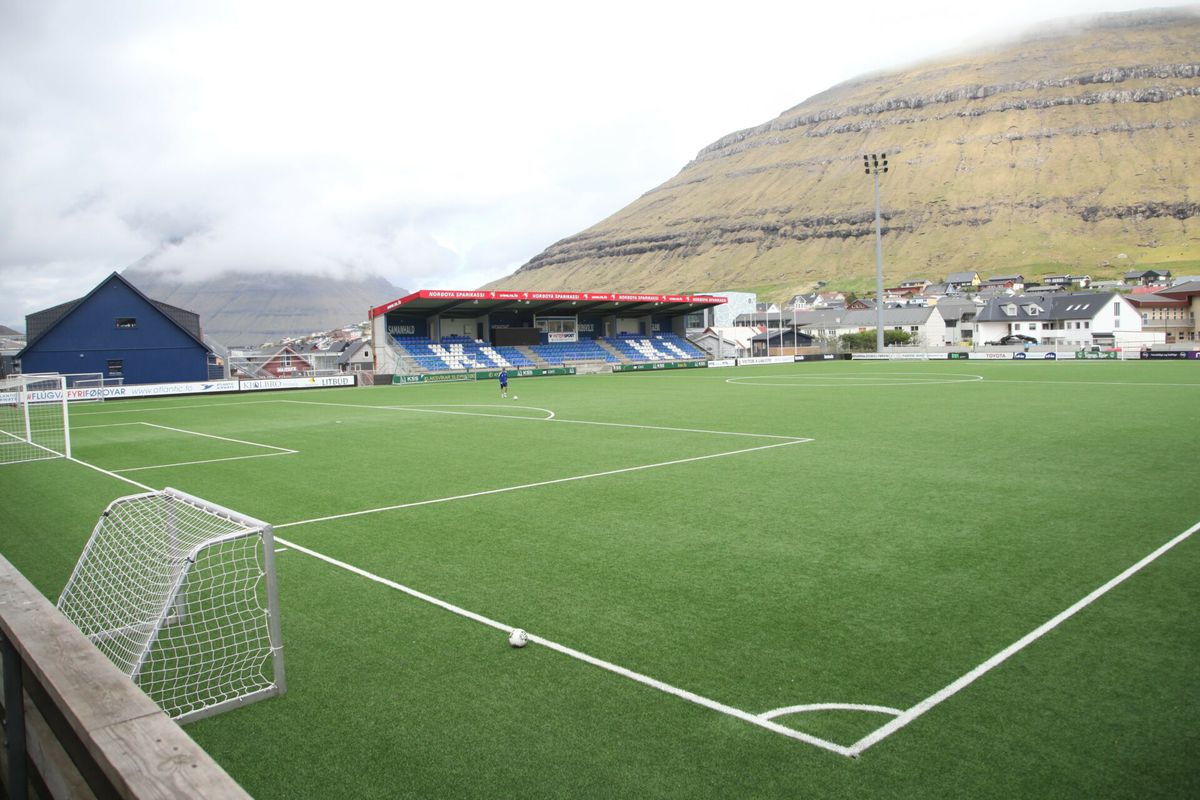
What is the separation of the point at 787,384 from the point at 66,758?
41517 millimetres

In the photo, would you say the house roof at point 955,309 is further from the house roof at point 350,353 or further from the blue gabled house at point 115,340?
the blue gabled house at point 115,340

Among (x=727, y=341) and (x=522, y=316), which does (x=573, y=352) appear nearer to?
(x=522, y=316)

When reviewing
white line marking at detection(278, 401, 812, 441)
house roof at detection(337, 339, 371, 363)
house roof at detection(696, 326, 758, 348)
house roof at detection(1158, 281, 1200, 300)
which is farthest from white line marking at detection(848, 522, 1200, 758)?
house roof at detection(1158, 281, 1200, 300)

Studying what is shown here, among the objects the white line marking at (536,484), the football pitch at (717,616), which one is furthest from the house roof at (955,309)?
the white line marking at (536,484)

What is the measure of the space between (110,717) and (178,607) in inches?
209

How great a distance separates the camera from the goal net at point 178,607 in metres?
5.54

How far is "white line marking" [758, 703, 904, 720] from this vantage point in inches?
196

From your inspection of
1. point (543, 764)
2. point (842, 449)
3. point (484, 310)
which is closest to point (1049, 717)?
point (543, 764)

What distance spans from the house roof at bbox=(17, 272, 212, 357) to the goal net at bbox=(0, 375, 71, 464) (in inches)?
822

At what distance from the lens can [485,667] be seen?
19.2ft

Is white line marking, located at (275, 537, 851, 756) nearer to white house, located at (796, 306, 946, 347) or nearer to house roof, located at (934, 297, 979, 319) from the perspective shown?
white house, located at (796, 306, 946, 347)

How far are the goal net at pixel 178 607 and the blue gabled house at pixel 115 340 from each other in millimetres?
58452

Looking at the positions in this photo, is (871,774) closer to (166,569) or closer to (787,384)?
(166,569)

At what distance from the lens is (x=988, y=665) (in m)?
5.66
